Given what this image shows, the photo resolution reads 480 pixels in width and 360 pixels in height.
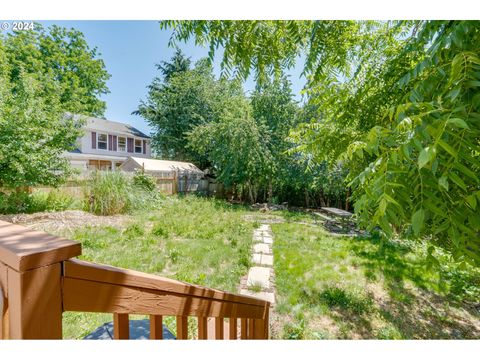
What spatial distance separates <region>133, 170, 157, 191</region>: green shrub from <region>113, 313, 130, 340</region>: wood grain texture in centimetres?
871

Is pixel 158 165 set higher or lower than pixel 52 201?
higher

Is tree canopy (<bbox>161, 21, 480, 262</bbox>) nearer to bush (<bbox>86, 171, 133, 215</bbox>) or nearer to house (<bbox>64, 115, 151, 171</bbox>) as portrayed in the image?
bush (<bbox>86, 171, 133, 215</bbox>)

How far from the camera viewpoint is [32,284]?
42 cm

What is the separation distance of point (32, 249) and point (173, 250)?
377 centimetres

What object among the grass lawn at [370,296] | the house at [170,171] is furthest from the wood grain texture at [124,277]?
the house at [170,171]

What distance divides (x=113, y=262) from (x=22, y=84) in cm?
597

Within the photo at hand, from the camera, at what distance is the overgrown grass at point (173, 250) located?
307 centimetres

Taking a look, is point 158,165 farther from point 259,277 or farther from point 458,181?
point 458,181

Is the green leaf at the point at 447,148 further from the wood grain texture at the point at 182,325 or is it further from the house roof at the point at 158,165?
the house roof at the point at 158,165

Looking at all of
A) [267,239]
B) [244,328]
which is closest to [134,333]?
[244,328]

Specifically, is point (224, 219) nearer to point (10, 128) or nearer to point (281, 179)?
point (281, 179)

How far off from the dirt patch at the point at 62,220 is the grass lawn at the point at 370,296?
4103mm
